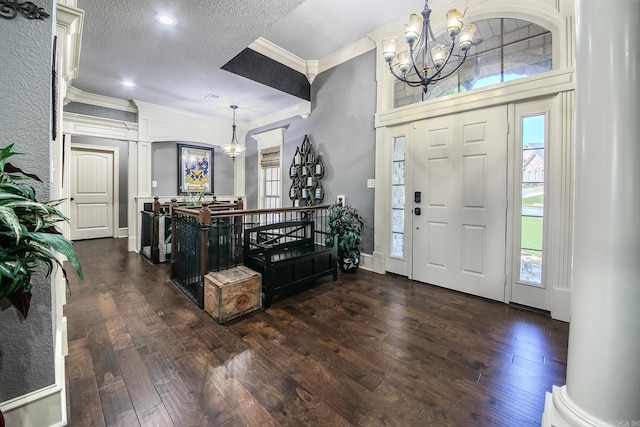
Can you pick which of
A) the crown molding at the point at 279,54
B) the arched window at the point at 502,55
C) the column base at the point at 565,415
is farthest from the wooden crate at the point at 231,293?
the crown molding at the point at 279,54

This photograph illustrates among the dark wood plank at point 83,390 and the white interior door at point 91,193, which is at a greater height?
the white interior door at point 91,193

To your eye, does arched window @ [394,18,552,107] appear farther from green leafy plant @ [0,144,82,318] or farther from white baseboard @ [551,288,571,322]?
green leafy plant @ [0,144,82,318]

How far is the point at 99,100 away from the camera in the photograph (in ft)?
16.1

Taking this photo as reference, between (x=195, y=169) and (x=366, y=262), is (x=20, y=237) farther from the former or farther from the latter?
(x=195, y=169)

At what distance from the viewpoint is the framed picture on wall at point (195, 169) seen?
5879 mm

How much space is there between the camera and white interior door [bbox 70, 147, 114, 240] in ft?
18.5

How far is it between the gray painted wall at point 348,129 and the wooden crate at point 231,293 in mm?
1916

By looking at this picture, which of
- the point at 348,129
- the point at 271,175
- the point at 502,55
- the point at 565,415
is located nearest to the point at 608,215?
the point at 565,415

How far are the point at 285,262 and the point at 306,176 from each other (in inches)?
88.1

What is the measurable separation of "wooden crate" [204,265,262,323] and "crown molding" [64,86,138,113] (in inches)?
181

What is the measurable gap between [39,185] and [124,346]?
1.31 m

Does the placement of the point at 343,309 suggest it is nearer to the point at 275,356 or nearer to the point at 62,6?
the point at 275,356

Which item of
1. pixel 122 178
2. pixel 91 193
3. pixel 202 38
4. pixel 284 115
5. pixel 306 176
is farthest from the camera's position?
pixel 122 178

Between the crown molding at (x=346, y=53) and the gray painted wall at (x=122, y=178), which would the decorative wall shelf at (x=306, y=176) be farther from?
the gray painted wall at (x=122, y=178)
